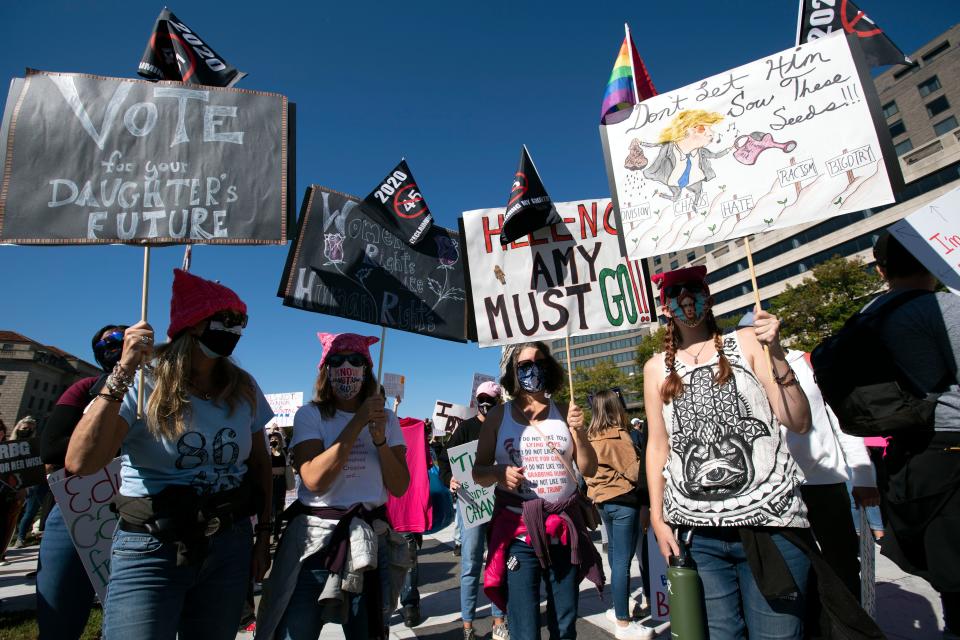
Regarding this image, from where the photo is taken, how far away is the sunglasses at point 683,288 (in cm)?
245

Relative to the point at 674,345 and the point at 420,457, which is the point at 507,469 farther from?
the point at 420,457

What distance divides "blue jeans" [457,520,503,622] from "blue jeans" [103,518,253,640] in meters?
2.23

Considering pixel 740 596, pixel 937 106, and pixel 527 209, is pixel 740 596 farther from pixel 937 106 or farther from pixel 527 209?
pixel 937 106

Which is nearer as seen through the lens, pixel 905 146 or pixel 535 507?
pixel 535 507

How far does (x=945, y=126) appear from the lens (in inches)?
1631

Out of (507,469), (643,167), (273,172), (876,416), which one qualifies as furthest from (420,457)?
(876,416)

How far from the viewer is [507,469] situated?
2834mm

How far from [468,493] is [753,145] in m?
3.58

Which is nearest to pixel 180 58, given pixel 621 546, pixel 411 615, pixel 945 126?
pixel 411 615

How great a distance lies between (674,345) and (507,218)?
6.26 feet

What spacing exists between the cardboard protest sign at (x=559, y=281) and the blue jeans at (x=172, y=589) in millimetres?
2116

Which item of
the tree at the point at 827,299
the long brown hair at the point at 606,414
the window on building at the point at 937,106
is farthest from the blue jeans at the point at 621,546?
the window on building at the point at 937,106

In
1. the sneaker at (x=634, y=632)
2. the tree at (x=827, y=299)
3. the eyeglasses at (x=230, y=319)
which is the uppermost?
the tree at (x=827, y=299)

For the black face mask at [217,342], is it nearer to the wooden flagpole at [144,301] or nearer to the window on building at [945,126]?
the wooden flagpole at [144,301]
